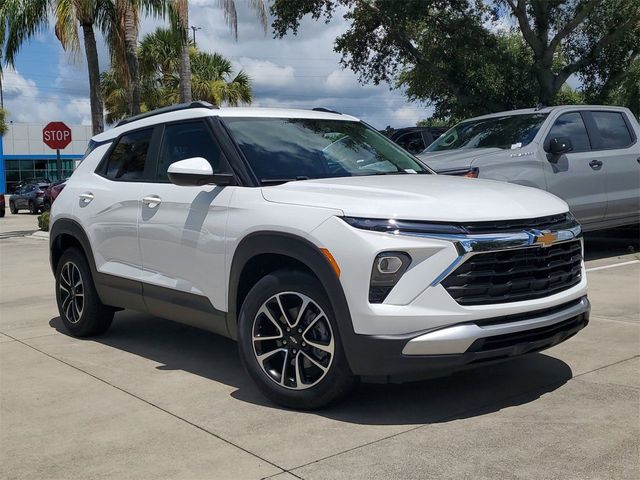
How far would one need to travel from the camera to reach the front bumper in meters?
3.93

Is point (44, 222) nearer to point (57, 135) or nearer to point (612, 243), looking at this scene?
point (57, 135)

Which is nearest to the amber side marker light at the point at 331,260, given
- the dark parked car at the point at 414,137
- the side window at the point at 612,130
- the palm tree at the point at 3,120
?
the side window at the point at 612,130

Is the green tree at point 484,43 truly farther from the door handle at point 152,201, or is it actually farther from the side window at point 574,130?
the door handle at point 152,201

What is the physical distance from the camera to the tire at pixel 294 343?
4.20 meters

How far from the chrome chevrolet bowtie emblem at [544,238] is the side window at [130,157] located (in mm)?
3053

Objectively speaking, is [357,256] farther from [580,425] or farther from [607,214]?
[607,214]

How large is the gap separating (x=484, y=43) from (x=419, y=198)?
19.0 metres

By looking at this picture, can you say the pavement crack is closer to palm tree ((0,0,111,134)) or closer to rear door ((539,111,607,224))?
rear door ((539,111,607,224))

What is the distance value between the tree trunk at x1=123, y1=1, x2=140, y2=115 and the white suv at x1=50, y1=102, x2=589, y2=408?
12162 millimetres

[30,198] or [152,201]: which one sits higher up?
[152,201]

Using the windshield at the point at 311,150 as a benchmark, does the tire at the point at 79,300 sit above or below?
below

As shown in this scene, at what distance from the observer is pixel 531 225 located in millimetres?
4305

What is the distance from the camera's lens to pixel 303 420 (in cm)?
430

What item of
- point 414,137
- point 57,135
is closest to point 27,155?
point 57,135
